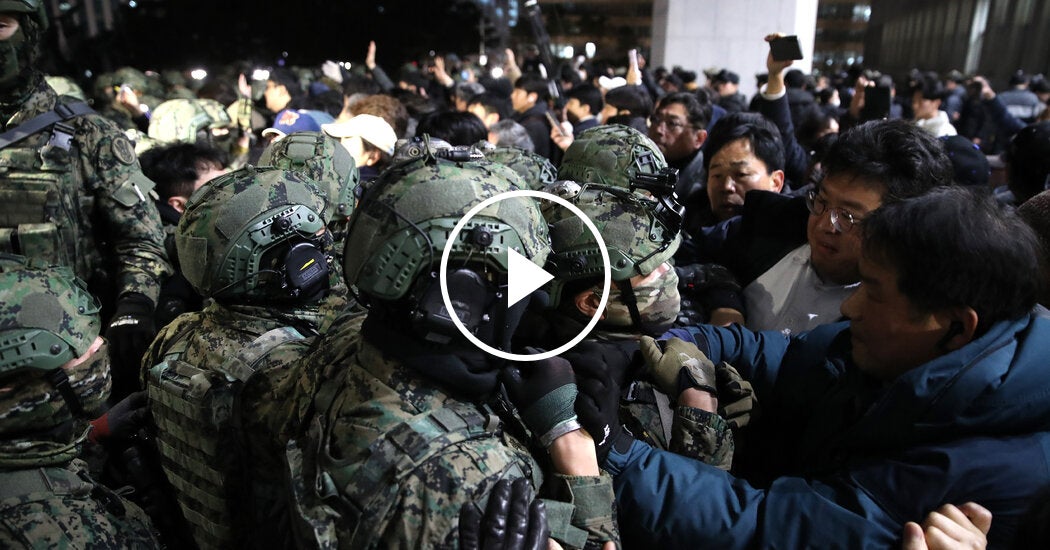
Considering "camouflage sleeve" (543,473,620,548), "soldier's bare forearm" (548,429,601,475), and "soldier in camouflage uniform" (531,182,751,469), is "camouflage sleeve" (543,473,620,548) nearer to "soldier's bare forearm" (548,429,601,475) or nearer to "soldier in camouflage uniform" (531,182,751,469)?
"soldier's bare forearm" (548,429,601,475)

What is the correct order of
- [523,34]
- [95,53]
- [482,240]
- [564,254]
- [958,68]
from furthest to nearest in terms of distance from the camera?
[523,34] < [958,68] < [95,53] < [564,254] < [482,240]

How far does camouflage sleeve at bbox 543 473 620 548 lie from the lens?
150 centimetres

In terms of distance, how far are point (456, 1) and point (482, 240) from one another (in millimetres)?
24047

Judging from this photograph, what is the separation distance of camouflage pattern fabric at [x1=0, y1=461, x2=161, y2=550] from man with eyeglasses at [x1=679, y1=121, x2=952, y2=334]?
7.80ft

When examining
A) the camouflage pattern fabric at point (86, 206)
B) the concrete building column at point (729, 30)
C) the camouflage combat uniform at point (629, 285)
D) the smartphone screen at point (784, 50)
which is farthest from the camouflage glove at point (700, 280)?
the concrete building column at point (729, 30)

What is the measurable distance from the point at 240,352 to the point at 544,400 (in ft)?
3.32

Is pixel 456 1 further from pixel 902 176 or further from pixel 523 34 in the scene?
pixel 902 176

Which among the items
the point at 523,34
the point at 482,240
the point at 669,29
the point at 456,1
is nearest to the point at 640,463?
the point at 482,240

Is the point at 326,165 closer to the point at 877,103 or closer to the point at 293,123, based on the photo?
the point at 293,123

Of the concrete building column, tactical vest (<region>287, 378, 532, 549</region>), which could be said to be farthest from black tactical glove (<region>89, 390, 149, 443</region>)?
the concrete building column

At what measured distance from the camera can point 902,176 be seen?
246 centimetres

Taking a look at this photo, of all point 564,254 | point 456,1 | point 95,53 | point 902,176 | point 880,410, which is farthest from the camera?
point 456,1

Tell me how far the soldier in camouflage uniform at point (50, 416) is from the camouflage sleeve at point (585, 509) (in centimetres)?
116

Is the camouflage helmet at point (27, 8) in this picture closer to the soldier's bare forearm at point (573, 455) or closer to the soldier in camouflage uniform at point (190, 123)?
the soldier in camouflage uniform at point (190, 123)
